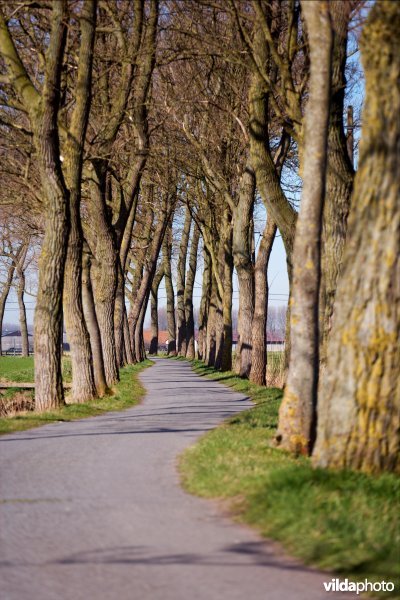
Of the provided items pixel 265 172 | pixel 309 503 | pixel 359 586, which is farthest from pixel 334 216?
pixel 359 586

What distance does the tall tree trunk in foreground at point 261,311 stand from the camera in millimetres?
29703

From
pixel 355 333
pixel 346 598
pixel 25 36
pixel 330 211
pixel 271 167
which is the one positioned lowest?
pixel 346 598

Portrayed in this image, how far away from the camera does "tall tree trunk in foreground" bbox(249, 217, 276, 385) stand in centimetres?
2970

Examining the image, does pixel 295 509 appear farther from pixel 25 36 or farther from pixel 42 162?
pixel 25 36

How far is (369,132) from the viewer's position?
31.1ft

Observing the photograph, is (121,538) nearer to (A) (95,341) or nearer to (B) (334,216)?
(B) (334,216)

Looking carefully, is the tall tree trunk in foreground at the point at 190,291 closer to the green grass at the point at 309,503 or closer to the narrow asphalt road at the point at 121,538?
the narrow asphalt road at the point at 121,538

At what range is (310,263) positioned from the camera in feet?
37.2

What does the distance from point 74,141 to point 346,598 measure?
1570cm

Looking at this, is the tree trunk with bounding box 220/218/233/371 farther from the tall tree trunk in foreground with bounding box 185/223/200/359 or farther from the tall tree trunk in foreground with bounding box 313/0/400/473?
the tall tree trunk in foreground with bounding box 313/0/400/473

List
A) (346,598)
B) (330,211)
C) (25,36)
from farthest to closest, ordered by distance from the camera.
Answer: (25,36), (330,211), (346,598)

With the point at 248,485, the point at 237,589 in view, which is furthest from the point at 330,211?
the point at 237,589

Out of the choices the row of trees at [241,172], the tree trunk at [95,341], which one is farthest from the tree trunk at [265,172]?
the tree trunk at [95,341]

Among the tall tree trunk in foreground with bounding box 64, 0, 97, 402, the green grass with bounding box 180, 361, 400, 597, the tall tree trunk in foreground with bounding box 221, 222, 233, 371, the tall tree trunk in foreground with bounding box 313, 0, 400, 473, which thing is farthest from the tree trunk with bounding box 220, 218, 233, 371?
the tall tree trunk in foreground with bounding box 313, 0, 400, 473
